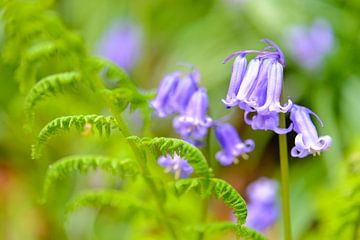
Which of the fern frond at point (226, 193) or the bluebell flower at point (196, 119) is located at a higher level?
the bluebell flower at point (196, 119)

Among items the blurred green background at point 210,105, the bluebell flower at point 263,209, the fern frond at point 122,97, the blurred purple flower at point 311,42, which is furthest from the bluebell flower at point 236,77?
the blurred purple flower at point 311,42

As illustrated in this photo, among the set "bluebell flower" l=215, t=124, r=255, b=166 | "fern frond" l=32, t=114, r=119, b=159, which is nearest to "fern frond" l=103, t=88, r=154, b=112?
"fern frond" l=32, t=114, r=119, b=159

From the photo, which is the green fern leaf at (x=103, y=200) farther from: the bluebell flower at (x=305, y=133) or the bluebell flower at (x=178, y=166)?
the bluebell flower at (x=305, y=133)

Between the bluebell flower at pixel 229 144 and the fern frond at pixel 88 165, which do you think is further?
the bluebell flower at pixel 229 144

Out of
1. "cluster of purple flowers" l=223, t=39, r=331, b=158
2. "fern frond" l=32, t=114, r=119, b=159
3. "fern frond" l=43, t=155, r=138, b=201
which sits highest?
"cluster of purple flowers" l=223, t=39, r=331, b=158

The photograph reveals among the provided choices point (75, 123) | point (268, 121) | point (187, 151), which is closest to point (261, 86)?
point (268, 121)

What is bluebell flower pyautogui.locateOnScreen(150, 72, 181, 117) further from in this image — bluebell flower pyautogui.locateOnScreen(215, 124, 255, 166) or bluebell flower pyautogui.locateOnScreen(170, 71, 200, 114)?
bluebell flower pyautogui.locateOnScreen(215, 124, 255, 166)

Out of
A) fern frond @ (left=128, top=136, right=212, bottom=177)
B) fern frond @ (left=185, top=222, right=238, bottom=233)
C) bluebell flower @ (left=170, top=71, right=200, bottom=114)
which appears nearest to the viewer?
fern frond @ (left=128, top=136, right=212, bottom=177)
